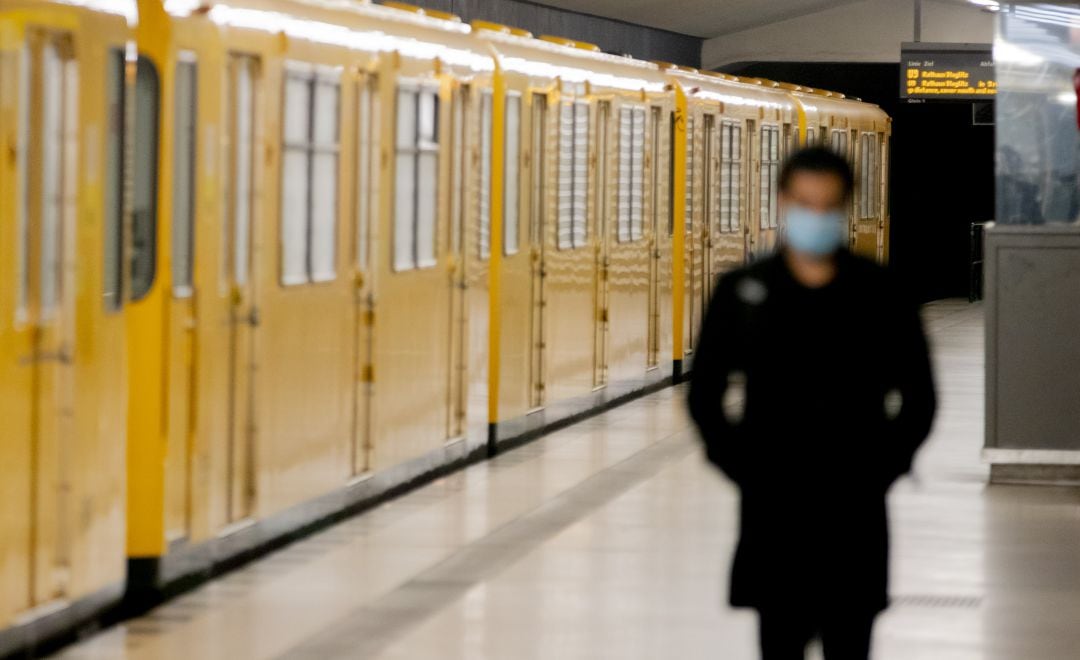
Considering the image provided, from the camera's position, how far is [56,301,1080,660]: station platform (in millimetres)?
8430

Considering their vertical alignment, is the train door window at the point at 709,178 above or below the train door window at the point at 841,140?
below

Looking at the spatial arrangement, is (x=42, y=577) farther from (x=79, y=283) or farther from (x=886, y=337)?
(x=886, y=337)

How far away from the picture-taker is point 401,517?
39.2 feet

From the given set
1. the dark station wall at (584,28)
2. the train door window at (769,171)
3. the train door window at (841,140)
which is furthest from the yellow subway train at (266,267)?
the train door window at (841,140)

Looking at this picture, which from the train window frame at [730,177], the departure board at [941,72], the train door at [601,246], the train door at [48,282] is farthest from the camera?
the departure board at [941,72]

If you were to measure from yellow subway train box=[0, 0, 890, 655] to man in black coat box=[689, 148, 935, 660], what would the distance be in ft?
6.50

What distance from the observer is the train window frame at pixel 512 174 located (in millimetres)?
15414

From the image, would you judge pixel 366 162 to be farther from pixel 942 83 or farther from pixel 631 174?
pixel 942 83

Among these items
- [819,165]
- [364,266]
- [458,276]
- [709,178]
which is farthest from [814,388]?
[709,178]

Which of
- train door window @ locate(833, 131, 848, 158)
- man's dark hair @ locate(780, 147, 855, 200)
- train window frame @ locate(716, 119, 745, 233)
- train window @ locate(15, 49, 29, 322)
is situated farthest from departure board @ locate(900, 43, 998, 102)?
man's dark hair @ locate(780, 147, 855, 200)

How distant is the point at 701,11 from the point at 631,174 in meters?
13.5

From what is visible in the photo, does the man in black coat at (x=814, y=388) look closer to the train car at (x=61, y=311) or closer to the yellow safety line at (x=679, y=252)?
the train car at (x=61, y=311)

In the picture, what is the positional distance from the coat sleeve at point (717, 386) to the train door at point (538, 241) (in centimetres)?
1073

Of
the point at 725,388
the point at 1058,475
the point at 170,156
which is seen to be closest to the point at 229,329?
the point at 170,156
